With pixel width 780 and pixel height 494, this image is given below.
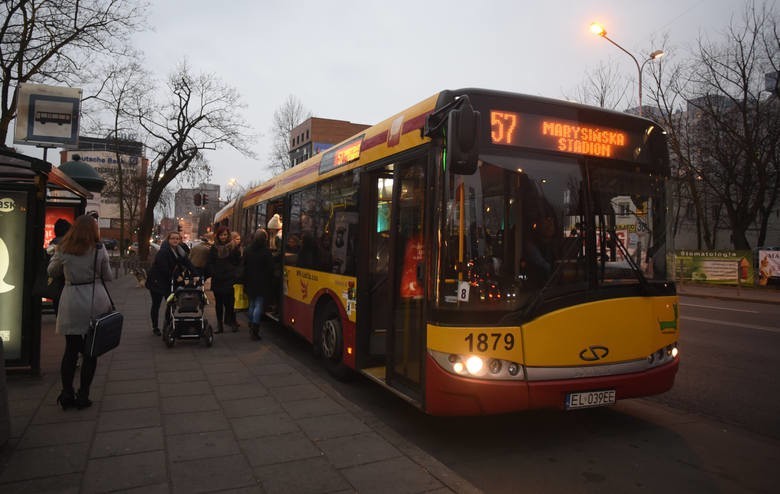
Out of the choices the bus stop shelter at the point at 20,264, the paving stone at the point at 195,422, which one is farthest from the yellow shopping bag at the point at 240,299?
the paving stone at the point at 195,422

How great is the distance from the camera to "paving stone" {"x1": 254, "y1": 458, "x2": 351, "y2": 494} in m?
3.49

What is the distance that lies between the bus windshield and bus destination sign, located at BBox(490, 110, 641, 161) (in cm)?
13

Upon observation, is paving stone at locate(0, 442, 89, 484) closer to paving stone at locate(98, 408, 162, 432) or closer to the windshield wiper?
paving stone at locate(98, 408, 162, 432)

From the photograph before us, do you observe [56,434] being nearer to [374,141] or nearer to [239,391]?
[239,391]

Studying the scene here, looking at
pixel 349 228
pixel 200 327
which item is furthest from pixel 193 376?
pixel 349 228

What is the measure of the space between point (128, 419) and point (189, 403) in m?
0.68

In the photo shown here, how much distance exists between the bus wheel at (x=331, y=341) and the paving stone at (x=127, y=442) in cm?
236

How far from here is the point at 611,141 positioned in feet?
15.7

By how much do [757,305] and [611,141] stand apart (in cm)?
1694

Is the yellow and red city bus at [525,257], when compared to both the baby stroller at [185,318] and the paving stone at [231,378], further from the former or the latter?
the baby stroller at [185,318]

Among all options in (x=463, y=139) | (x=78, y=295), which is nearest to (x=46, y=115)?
(x=78, y=295)

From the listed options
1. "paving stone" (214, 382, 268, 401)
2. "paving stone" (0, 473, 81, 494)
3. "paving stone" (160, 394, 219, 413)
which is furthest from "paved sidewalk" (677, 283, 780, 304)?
"paving stone" (0, 473, 81, 494)

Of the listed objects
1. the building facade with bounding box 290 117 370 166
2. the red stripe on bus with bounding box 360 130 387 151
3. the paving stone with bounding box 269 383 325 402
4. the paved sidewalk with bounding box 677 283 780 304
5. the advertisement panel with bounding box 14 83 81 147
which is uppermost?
the building facade with bounding box 290 117 370 166

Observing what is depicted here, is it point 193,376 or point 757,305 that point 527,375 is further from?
point 757,305
